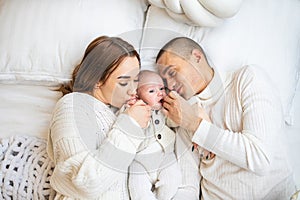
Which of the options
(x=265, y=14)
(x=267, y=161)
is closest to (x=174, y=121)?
(x=267, y=161)

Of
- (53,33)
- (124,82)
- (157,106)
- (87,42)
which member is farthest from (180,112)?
(53,33)

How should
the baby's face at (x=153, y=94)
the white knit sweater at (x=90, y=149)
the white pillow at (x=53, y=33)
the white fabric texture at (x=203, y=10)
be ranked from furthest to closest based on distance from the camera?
the white pillow at (x=53, y=33), the white fabric texture at (x=203, y=10), the baby's face at (x=153, y=94), the white knit sweater at (x=90, y=149)

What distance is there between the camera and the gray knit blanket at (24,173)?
126 cm

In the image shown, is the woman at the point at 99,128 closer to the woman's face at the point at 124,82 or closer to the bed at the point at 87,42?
the woman's face at the point at 124,82

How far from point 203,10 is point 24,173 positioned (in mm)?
728

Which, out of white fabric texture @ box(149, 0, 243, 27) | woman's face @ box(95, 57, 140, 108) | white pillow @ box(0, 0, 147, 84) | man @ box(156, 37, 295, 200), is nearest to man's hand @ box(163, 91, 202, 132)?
man @ box(156, 37, 295, 200)

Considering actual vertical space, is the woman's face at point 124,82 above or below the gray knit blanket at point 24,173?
above

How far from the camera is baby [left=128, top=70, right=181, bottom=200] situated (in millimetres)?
1245

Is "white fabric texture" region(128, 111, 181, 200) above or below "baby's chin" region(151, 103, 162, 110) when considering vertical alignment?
below

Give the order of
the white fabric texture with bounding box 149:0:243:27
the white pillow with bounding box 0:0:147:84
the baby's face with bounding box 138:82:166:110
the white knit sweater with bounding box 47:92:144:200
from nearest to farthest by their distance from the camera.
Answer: the white knit sweater with bounding box 47:92:144:200 < the baby's face with bounding box 138:82:166:110 < the white fabric texture with bounding box 149:0:243:27 < the white pillow with bounding box 0:0:147:84

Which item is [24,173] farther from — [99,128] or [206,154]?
[206,154]

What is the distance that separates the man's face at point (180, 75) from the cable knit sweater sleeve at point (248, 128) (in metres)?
0.12

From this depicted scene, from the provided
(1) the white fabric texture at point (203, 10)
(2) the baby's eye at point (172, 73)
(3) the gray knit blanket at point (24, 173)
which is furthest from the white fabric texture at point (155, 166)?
(1) the white fabric texture at point (203, 10)

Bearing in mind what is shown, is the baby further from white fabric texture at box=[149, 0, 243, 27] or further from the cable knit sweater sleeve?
white fabric texture at box=[149, 0, 243, 27]
